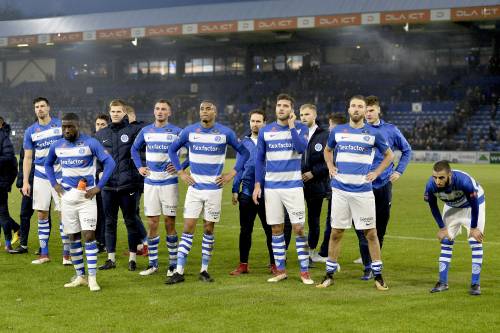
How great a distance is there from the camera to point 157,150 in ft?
33.8

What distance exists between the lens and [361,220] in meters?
9.29

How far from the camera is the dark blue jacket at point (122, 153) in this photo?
10.9 metres

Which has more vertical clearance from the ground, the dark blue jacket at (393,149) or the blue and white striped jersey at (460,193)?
the dark blue jacket at (393,149)

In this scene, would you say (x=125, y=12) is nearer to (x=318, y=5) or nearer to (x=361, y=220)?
(x=318, y=5)

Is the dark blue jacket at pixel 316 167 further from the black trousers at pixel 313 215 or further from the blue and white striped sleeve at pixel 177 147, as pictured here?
the blue and white striped sleeve at pixel 177 147

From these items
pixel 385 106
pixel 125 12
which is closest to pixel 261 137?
pixel 385 106

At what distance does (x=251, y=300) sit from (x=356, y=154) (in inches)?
86.5

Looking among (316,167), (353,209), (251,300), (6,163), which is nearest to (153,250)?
(251,300)

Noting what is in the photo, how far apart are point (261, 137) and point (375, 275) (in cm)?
223

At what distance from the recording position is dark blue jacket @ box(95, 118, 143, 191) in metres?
10.9

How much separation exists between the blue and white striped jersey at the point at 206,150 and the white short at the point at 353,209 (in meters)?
1.55

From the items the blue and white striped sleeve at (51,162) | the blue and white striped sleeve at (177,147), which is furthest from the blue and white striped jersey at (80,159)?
the blue and white striped sleeve at (177,147)

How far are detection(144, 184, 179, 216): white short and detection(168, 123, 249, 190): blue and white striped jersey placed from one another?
0.52m

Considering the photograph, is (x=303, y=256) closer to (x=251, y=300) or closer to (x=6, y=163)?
(x=251, y=300)
